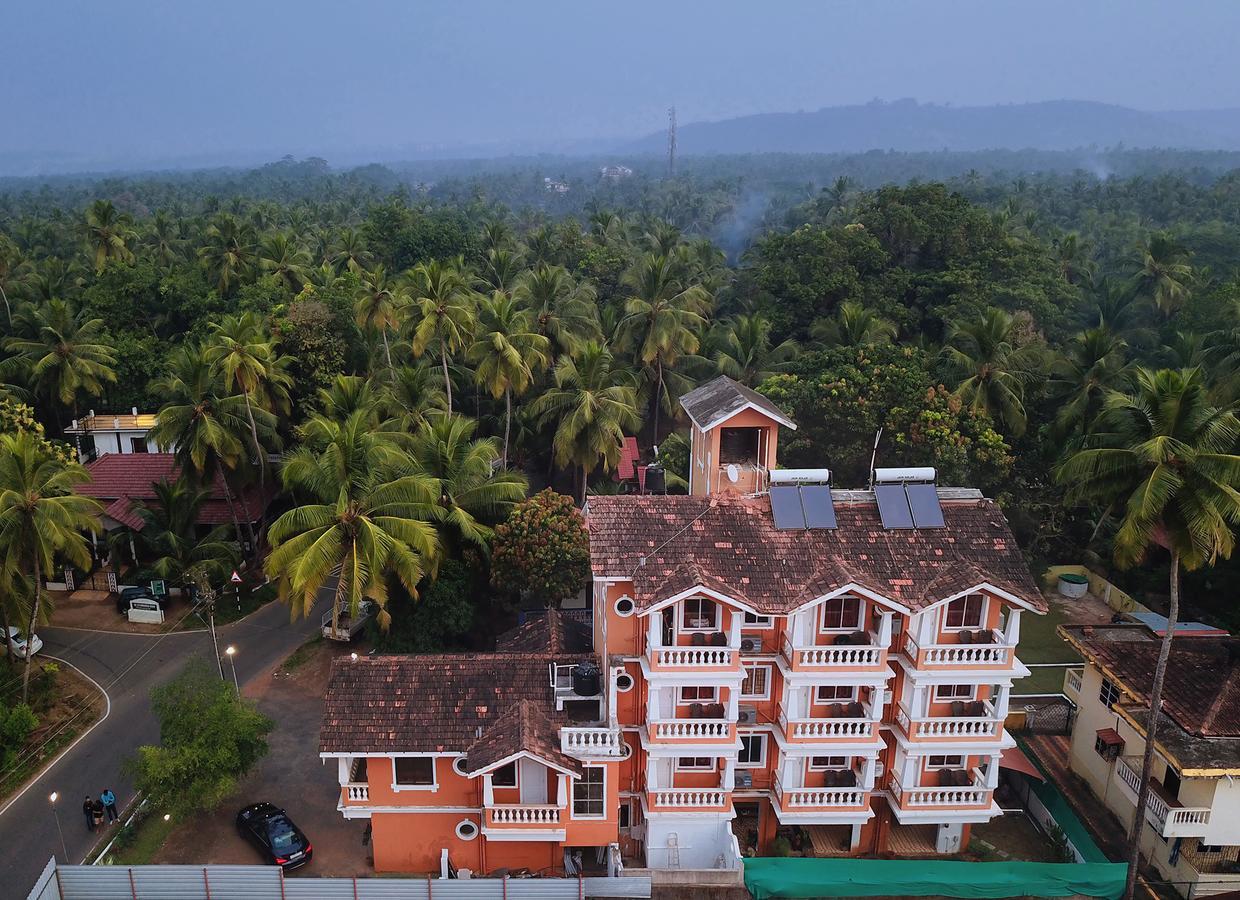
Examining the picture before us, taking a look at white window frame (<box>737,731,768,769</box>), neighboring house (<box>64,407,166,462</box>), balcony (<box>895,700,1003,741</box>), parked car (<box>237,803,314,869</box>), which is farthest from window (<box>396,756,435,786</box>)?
neighboring house (<box>64,407,166,462</box>)

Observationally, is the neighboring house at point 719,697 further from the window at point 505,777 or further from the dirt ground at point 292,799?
the dirt ground at point 292,799

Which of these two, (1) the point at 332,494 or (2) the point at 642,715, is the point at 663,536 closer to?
(2) the point at 642,715

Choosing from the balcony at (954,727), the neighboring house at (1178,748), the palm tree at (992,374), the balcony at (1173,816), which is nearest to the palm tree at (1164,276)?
the palm tree at (992,374)

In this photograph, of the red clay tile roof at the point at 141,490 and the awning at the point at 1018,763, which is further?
the red clay tile roof at the point at 141,490

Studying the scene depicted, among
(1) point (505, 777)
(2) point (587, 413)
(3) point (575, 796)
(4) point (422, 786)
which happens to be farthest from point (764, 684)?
(2) point (587, 413)

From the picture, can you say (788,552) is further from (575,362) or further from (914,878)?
(575,362)

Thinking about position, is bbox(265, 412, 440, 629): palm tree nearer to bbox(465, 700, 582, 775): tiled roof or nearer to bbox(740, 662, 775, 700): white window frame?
bbox(465, 700, 582, 775): tiled roof
